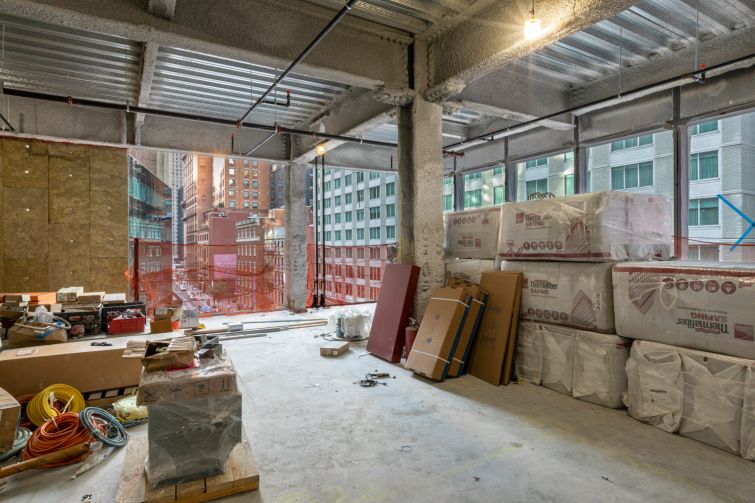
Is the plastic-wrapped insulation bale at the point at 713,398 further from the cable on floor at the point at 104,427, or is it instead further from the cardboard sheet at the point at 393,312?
the cable on floor at the point at 104,427

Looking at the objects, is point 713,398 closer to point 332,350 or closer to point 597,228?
point 597,228

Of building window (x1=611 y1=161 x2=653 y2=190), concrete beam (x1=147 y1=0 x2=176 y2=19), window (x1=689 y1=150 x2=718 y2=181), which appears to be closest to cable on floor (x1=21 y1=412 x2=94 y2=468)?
concrete beam (x1=147 y1=0 x2=176 y2=19)

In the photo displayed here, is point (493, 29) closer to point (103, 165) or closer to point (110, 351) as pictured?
point (110, 351)

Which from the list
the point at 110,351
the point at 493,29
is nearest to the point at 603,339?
the point at 493,29

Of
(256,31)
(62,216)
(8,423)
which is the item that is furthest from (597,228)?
(62,216)

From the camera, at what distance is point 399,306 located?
587 cm

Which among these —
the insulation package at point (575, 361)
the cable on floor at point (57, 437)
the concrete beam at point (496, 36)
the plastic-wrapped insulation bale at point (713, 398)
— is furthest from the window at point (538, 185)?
the cable on floor at point (57, 437)

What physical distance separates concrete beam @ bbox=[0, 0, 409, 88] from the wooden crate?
406 cm

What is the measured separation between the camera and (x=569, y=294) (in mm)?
4410

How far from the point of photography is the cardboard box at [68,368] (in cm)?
379

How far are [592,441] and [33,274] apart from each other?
962cm

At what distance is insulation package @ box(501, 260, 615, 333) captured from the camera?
4.12 meters

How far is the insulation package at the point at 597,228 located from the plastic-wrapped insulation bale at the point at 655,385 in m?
1.02

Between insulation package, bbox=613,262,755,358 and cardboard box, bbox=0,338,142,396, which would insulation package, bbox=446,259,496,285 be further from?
cardboard box, bbox=0,338,142,396
